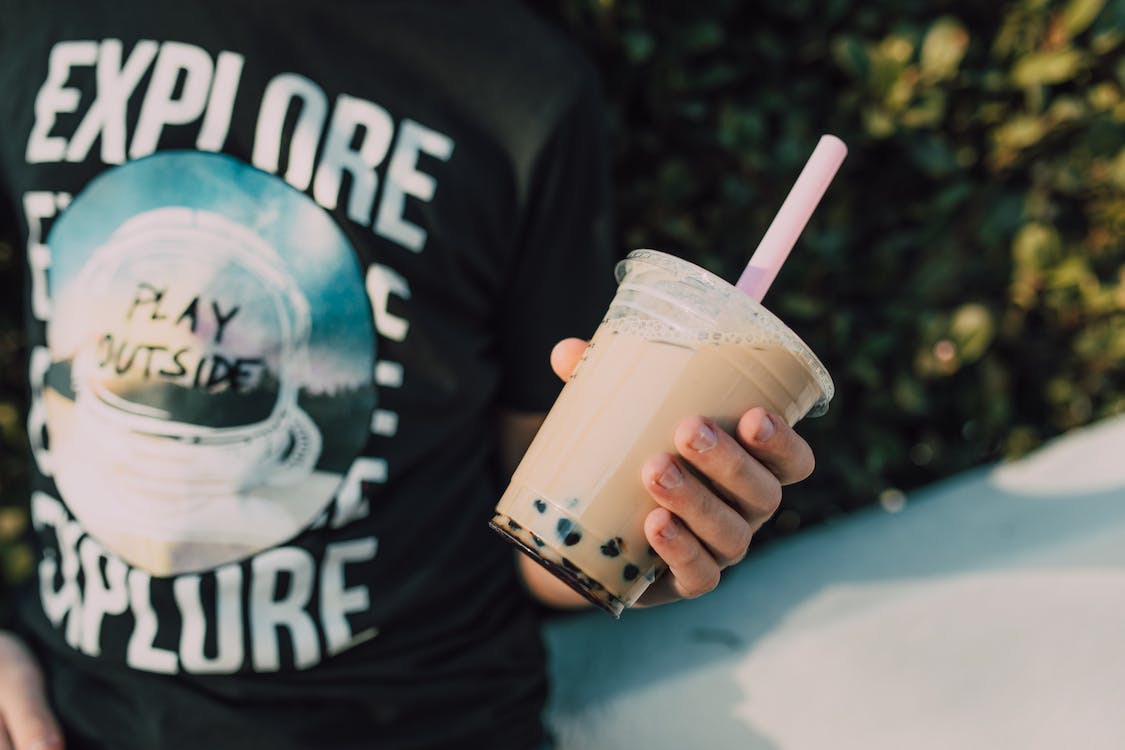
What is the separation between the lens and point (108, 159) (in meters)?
1.11

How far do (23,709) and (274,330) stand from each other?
1.86 ft

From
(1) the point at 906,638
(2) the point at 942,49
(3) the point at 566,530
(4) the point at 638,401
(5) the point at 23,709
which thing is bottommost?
(5) the point at 23,709

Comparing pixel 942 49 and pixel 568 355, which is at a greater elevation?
pixel 942 49

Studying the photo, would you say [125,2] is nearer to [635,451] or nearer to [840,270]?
[635,451]

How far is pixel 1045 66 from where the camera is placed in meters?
1.55

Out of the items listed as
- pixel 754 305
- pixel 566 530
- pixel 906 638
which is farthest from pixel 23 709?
pixel 906 638

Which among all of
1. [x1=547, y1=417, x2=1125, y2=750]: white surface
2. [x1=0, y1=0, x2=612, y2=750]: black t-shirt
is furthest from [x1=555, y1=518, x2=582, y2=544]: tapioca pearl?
[x1=547, y1=417, x2=1125, y2=750]: white surface

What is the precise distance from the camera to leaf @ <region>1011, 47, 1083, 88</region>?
155 centimetres

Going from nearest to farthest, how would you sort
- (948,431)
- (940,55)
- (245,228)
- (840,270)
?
(245,228) < (940,55) < (840,270) < (948,431)

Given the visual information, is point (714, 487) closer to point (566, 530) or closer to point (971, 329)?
point (566, 530)

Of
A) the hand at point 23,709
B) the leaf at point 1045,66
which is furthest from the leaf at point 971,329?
the hand at point 23,709

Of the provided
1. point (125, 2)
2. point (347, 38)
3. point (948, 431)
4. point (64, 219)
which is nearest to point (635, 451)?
point (347, 38)

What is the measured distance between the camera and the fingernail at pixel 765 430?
80 cm

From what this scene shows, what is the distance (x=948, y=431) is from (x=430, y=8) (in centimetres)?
130
